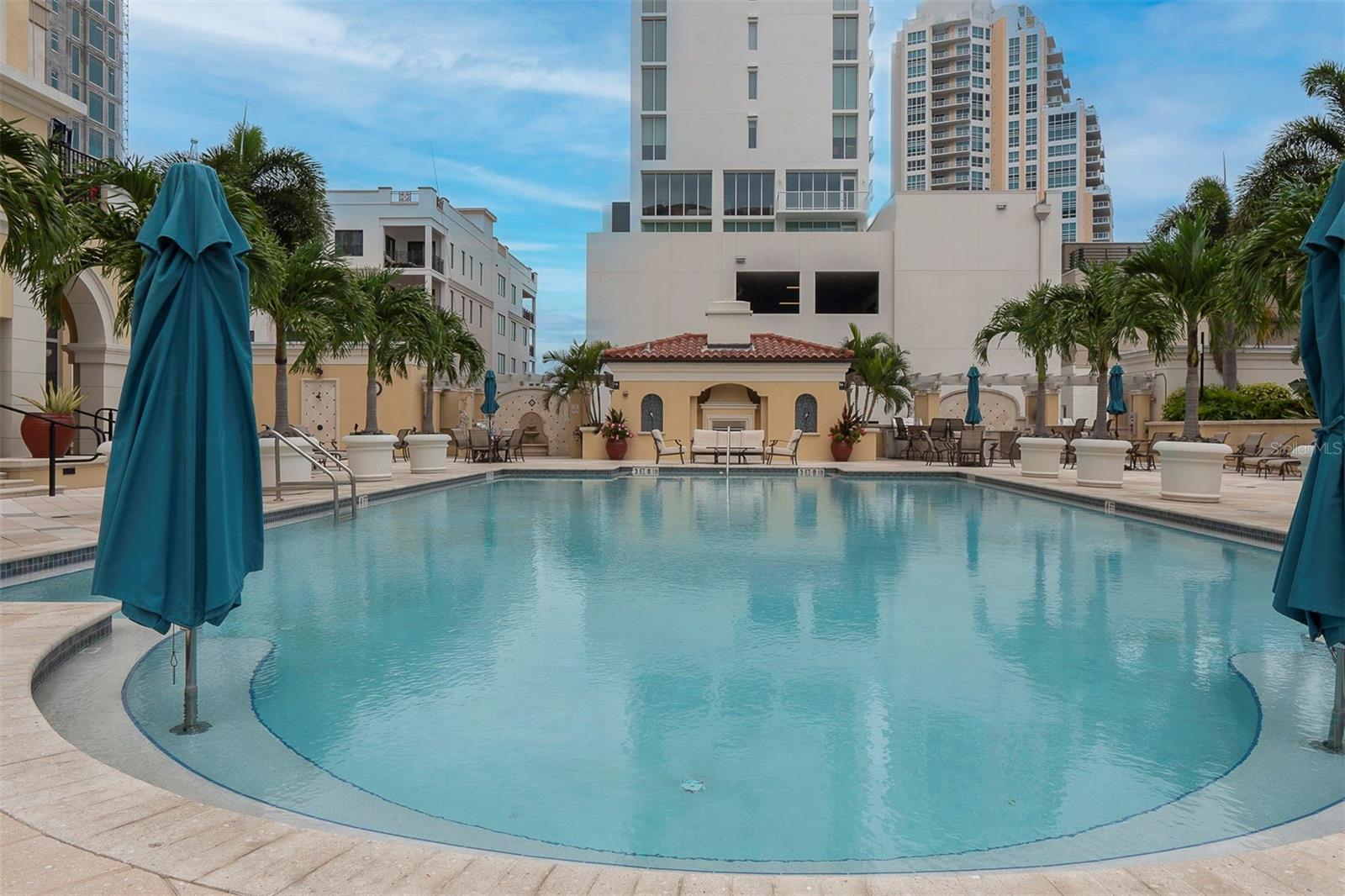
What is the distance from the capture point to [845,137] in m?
39.8

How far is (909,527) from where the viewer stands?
10.7 metres

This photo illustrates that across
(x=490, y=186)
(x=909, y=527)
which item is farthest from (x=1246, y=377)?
(x=490, y=186)

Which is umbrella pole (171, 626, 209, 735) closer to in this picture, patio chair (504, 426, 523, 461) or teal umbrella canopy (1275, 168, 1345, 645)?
teal umbrella canopy (1275, 168, 1345, 645)

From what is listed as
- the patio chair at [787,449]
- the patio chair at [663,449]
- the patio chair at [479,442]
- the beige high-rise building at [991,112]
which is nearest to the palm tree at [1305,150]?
the patio chair at [787,449]

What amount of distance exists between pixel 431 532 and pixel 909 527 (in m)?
5.97

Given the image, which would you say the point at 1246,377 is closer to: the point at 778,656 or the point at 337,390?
the point at 778,656

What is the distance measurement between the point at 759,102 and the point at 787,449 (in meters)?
23.1

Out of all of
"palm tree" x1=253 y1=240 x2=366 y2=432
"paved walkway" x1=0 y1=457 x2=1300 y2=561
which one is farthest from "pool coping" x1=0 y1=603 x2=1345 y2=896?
"palm tree" x1=253 y1=240 x2=366 y2=432

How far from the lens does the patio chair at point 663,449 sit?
70.7ft

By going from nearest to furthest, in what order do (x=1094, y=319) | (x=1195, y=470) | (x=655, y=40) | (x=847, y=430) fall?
1. (x=1195, y=470)
2. (x=1094, y=319)
3. (x=847, y=430)
4. (x=655, y=40)

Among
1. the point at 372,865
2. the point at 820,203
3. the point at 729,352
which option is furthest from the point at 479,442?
the point at 820,203

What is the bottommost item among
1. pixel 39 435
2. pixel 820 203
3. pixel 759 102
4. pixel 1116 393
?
pixel 39 435

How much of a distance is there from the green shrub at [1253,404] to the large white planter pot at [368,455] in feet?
63.4

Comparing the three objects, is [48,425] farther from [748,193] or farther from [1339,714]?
[748,193]
